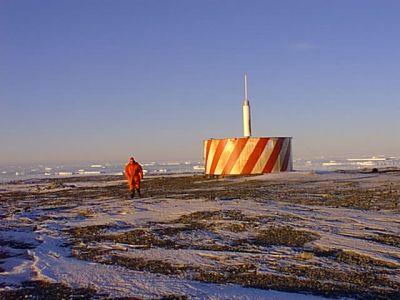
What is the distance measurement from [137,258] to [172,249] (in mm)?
622

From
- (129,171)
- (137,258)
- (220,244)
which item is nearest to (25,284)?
(137,258)

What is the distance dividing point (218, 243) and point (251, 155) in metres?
13.9

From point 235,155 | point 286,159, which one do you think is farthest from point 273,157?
point 235,155

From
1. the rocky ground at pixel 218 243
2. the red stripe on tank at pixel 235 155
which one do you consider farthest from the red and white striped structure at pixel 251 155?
the rocky ground at pixel 218 243

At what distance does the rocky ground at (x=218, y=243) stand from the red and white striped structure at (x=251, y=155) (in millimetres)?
7240

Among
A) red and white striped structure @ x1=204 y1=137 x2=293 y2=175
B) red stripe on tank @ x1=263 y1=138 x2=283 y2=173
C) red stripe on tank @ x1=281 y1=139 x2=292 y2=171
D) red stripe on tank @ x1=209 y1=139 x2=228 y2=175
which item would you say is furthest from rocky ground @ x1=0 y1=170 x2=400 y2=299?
red stripe on tank @ x1=281 y1=139 x2=292 y2=171

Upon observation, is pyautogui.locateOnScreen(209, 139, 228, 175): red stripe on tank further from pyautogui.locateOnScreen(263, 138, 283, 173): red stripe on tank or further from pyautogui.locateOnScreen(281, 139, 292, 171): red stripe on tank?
pyautogui.locateOnScreen(281, 139, 292, 171): red stripe on tank

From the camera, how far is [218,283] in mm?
5773

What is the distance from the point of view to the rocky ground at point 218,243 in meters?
5.78

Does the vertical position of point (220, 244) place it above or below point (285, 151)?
below

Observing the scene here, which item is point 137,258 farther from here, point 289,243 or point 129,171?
point 129,171

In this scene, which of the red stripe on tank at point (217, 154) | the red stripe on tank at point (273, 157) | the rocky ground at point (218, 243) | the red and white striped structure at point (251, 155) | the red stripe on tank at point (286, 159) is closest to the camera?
the rocky ground at point (218, 243)

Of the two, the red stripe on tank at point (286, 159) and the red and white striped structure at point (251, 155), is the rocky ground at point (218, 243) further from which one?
the red stripe on tank at point (286, 159)

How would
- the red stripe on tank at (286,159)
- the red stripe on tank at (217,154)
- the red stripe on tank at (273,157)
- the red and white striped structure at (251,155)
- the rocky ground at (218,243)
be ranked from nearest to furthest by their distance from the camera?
the rocky ground at (218,243)
the red and white striped structure at (251,155)
the red stripe on tank at (273,157)
the red stripe on tank at (217,154)
the red stripe on tank at (286,159)
